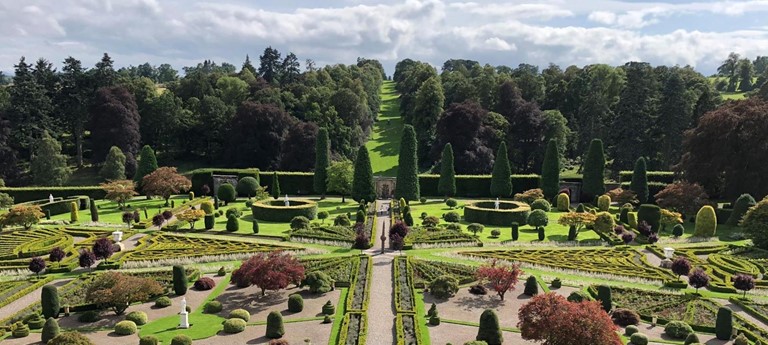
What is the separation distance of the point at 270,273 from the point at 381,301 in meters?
5.69

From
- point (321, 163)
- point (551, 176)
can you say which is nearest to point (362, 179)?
point (321, 163)

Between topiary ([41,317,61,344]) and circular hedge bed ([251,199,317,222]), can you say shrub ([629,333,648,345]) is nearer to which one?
topiary ([41,317,61,344])

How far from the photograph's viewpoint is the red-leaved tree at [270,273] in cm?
2833

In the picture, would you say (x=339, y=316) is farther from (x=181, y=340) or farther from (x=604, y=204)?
(x=604, y=204)

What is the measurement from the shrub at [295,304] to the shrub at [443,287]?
22.7 feet

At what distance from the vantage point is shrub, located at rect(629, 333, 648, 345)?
23547mm

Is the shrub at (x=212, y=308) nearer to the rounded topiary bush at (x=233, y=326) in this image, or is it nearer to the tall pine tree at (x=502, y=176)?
the rounded topiary bush at (x=233, y=326)

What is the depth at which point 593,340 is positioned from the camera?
Result: 781 inches

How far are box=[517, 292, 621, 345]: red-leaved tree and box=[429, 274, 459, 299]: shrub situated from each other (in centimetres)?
866

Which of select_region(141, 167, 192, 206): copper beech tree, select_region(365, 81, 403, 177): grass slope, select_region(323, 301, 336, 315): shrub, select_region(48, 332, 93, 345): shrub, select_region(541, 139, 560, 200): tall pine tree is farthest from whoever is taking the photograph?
select_region(365, 81, 403, 177): grass slope

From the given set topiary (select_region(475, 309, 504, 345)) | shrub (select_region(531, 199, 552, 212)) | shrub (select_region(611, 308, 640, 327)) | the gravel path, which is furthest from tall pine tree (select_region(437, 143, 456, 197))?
the gravel path

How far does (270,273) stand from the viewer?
2830cm

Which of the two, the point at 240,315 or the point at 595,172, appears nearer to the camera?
the point at 240,315

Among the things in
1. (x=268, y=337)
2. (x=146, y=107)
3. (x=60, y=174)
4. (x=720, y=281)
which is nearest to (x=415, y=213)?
(x=720, y=281)
